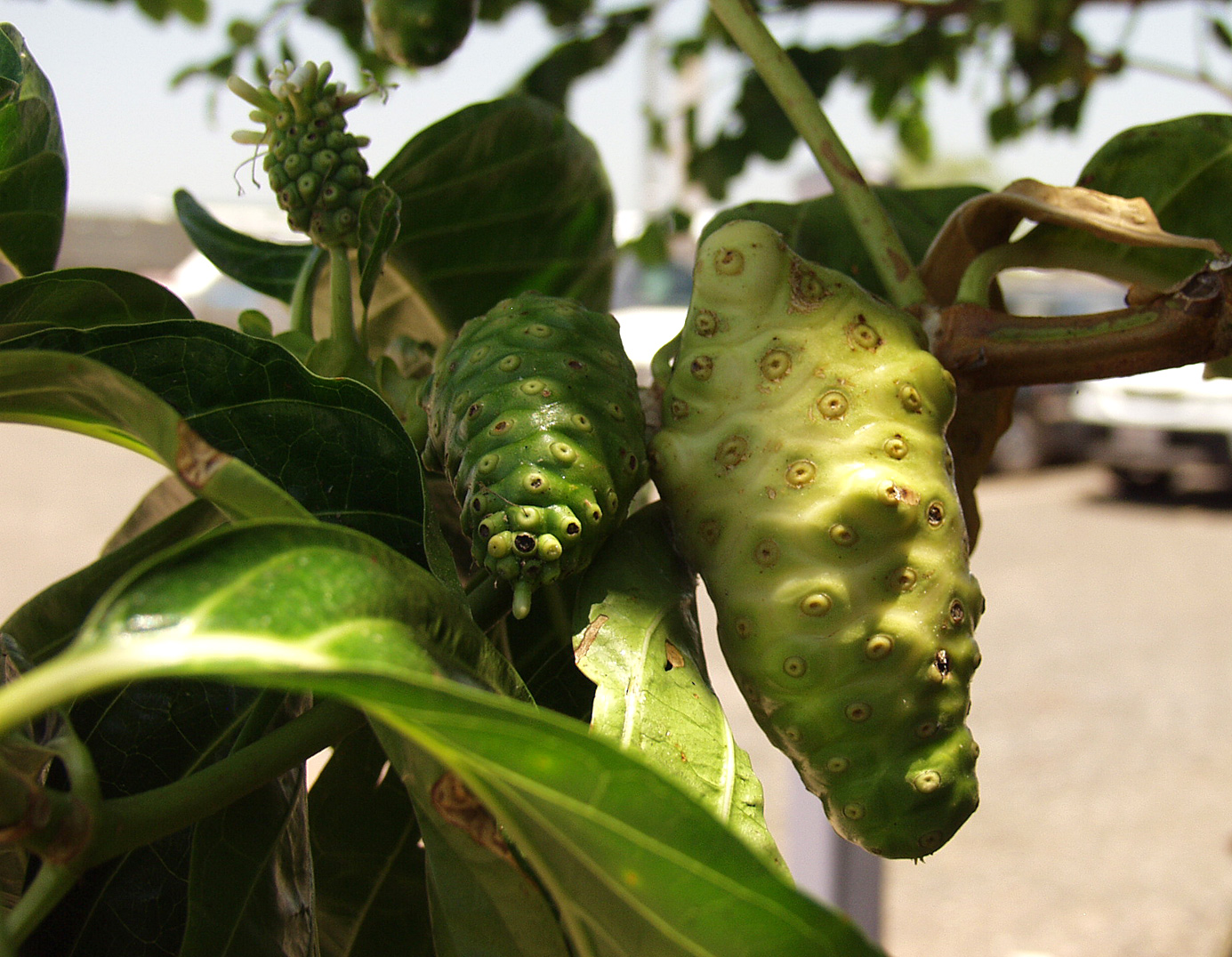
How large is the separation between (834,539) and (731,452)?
1.5 inches

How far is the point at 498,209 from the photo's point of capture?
0.52 m

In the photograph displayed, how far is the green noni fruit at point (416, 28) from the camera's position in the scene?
0.60 metres

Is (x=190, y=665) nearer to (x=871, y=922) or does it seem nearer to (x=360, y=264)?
(x=360, y=264)

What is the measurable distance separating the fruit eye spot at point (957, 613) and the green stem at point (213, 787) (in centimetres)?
16

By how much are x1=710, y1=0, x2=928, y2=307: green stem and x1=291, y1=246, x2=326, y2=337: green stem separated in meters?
0.18

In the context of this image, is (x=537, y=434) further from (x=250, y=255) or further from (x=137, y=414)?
(x=250, y=255)

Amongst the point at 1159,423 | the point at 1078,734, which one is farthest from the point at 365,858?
the point at 1159,423

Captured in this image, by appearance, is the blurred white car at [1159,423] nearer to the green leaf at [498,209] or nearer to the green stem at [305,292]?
the green leaf at [498,209]

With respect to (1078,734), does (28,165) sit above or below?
above

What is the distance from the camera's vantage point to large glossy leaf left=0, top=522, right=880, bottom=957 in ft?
0.62

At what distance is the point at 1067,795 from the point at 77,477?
4121 mm

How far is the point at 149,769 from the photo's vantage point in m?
0.35

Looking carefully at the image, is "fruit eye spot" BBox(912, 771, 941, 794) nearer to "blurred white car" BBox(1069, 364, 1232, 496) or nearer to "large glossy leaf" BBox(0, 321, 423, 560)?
"large glossy leaf" BBox(0, 321, 423, 560)

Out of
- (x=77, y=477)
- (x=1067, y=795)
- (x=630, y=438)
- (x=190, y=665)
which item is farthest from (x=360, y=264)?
(x=77, y=477)
